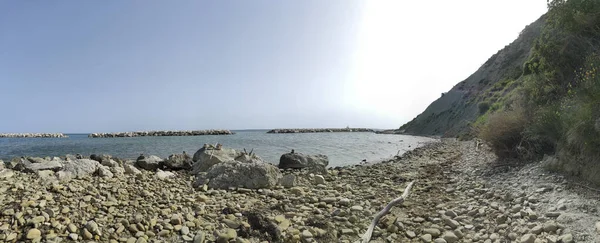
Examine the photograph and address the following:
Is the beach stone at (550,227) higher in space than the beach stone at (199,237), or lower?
higher

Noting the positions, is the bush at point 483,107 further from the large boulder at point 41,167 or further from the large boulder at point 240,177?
the large boulder at point 41,167

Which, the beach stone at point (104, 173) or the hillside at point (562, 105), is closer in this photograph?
the hillside at point (562, 105)

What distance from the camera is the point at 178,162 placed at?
49.9 feet

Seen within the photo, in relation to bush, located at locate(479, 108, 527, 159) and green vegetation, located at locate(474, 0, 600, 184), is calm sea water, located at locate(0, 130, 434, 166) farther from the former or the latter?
green vegetation, located at locate(474, 0, 600, 184)

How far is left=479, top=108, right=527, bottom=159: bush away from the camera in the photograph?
1063 centimetres

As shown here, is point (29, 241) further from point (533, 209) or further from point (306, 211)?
point (533, 209)

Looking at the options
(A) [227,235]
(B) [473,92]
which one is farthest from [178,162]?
(B) [473,92]

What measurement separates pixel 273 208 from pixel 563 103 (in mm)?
8821

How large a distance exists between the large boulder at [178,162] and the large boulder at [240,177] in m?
4.91

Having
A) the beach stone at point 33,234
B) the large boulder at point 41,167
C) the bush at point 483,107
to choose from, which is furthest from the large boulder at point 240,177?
the bush at point 483,107

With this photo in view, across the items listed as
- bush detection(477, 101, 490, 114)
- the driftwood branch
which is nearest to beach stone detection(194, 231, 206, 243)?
the driftwood branch

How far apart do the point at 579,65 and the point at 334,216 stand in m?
9.40

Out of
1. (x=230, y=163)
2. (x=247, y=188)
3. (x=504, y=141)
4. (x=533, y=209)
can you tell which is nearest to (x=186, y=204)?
(x=247, y=188)

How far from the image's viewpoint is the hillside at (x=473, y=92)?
151 ft
